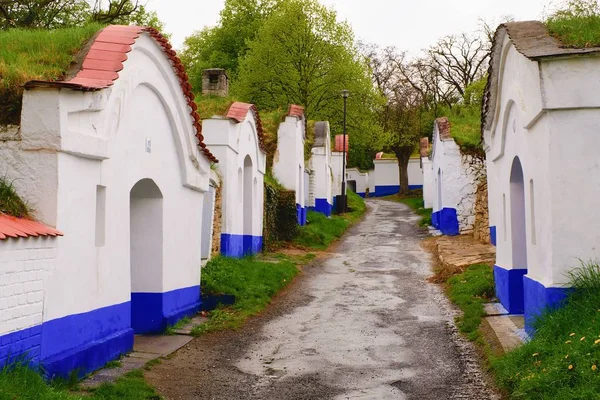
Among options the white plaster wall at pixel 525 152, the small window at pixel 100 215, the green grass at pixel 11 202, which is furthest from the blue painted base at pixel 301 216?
the green grass at pixel 11 202

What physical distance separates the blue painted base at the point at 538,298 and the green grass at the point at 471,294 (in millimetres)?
1244

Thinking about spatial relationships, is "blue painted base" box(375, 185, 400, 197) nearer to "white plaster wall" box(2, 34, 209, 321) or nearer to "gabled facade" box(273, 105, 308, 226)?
"gabled facade" box(273, 105, 308, 226)

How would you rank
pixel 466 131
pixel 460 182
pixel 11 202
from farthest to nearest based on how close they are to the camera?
pixel 466 131
pixel 460 182
pixel 11 202

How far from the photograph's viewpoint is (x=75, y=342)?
7.10 meters

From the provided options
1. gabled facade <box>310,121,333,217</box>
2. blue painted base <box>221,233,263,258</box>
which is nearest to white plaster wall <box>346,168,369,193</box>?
gabled facade <box>310,121,333,217</box>

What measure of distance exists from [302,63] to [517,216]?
25.6 meters

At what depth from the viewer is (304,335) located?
34.5 ft

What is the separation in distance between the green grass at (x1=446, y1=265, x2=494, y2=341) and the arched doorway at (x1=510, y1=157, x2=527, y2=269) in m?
1.05

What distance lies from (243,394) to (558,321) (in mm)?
3413

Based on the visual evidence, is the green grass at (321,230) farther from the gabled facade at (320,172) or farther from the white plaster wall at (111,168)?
the white plaster wall at (111,168)

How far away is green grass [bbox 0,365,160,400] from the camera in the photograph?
5.20m

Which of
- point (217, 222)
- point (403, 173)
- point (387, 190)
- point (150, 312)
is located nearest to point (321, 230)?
point (217, 222)

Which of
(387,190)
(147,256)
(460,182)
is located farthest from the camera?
(387,190)

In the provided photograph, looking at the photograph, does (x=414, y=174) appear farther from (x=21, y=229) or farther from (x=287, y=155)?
(x=21, y=229)
